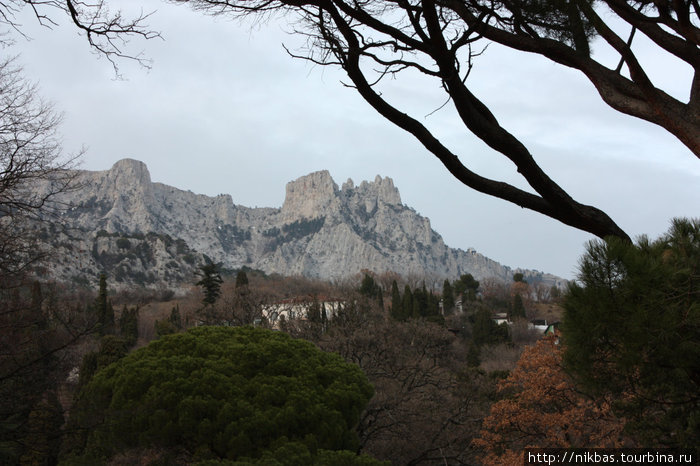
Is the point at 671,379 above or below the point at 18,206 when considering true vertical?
below

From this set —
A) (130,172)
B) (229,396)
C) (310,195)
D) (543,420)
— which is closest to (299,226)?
(310,195)

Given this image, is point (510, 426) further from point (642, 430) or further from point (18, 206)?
point (18, 206)

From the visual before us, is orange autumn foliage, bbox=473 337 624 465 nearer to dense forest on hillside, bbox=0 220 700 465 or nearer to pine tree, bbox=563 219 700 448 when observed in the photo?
dense forest on hillside, bbox=0 220 700 465

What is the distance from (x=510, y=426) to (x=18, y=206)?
1196 centimetres

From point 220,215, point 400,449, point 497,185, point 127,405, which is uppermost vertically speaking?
point 220,215

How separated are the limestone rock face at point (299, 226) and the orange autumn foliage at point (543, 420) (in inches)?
4613

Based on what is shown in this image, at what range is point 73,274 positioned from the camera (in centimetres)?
8481

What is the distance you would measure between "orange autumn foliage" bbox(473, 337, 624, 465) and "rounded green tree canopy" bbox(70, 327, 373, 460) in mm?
5156

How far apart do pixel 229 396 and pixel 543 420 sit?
775 centimetres

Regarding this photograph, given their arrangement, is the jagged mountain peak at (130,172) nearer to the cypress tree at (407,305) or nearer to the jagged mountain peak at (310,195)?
the jagged mountain peak at (310,195)

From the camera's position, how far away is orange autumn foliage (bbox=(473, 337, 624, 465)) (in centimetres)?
1337

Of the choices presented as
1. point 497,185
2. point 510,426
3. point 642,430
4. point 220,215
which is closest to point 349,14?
point 497,185

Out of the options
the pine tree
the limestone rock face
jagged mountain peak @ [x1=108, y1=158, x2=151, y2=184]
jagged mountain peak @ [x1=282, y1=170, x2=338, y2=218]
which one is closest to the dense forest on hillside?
the pine tree

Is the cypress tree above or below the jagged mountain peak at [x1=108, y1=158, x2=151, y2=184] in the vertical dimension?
below
